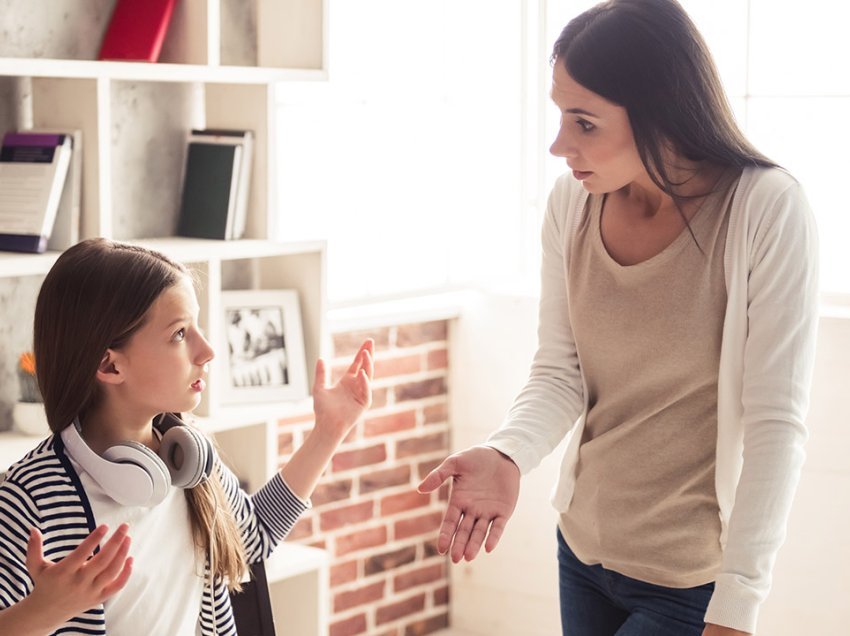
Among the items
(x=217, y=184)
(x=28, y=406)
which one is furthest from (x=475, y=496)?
(x=217, y=184)

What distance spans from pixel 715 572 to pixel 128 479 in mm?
898

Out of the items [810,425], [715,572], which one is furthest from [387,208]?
[715,572]

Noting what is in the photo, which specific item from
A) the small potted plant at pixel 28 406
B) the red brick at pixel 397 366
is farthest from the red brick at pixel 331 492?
the small potted plant at pixel 28 406

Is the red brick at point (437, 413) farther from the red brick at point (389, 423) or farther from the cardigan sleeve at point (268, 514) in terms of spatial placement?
the cardigan sleeve at point (268, 514)

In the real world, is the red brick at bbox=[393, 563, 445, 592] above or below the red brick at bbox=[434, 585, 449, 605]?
above

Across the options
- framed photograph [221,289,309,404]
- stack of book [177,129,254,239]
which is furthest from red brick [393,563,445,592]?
stack of book [177,129,254,239]

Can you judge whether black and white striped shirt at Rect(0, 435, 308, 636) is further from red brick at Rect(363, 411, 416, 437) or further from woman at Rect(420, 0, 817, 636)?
red brick at Rect(363, 411, 416, 437)

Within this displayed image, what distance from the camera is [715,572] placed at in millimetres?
1868

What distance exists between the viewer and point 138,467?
6.04ft

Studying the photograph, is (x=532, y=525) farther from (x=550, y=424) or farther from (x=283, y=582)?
(x=550, y=424)

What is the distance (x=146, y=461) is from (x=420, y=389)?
216cm

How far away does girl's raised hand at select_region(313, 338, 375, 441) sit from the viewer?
223 cm

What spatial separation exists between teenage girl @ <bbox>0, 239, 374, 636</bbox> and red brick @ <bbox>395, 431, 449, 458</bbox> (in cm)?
182

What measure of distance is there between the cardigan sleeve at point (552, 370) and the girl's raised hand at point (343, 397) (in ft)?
1.03
